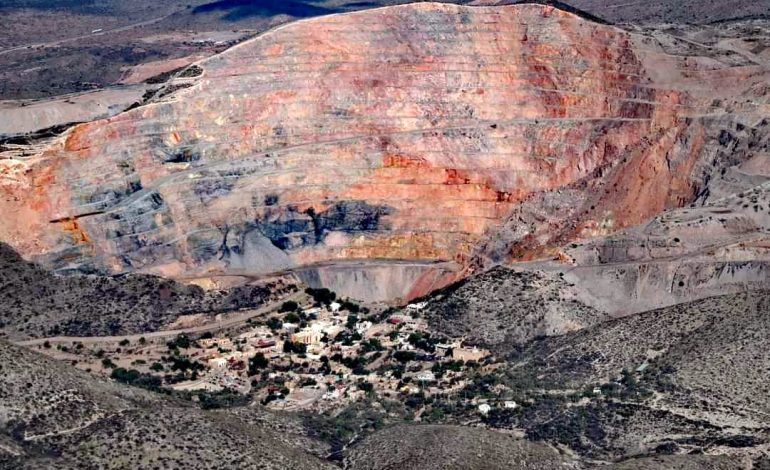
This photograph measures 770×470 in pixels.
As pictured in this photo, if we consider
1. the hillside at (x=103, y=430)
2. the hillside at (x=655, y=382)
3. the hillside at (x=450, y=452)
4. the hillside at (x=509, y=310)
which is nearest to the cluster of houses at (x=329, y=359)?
the hillside at (x=509, y=310)

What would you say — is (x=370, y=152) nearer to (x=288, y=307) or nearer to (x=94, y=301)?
(x=288, y=307)

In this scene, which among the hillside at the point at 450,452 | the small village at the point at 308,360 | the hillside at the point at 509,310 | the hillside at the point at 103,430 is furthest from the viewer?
the hillside at the point at 509,310

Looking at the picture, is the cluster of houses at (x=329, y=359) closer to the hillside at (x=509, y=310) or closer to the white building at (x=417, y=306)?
the white building at (x=417, y=306)

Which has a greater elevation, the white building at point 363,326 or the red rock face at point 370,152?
the red rock face at point 370,152

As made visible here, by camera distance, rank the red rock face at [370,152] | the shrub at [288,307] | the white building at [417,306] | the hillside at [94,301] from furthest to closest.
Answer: the red rock face at [370,152], the shrub at [288,307], the white building at [417,306], the hillside at [94,301]

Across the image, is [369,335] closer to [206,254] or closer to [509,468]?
[206,254]

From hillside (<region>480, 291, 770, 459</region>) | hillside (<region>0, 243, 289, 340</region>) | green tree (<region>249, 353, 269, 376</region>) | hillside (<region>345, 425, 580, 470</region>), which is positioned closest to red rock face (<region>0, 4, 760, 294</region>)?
hillside (<region>0, 243, 289, 340</region>)

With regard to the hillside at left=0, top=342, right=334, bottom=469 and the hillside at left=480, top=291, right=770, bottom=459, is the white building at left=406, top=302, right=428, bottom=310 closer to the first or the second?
the hillside at left=480, top=291, right=770, bottom=459
